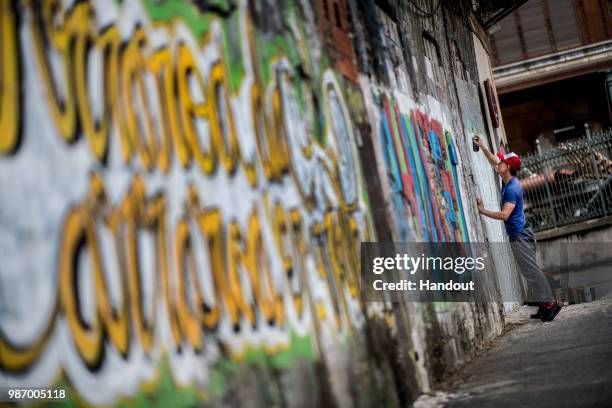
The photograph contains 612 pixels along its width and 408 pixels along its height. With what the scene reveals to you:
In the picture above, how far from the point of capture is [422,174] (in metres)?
7.63

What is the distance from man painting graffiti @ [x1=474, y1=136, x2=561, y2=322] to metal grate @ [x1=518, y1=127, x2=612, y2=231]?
7.35 meters

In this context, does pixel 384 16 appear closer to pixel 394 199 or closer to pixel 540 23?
pixel 394 199

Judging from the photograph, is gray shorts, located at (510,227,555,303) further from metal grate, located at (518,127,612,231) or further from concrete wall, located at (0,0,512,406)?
metal grate, located at (518,127,612,231)

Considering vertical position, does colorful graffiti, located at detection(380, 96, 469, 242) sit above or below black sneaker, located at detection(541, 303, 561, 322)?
above

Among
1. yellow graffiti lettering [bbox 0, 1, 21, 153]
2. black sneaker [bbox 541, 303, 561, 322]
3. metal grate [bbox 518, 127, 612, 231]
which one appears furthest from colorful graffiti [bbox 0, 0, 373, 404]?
metal grate [bbox 518, 127, 612, 231]

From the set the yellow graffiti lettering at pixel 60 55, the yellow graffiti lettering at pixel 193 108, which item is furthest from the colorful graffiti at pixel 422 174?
the yellow graffiti lettering at pixel 60 55

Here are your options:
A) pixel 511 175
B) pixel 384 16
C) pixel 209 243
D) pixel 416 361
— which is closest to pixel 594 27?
pixel 511 175

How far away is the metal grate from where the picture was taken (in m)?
17.5

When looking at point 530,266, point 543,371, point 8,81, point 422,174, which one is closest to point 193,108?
point 8,81

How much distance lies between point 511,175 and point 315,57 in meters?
5.70

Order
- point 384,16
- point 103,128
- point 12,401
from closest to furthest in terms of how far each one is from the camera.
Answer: point 12,401, point 103,128, point 384,16

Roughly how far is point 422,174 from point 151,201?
468cm

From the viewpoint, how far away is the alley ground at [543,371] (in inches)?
209

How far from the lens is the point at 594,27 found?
91.5ft
